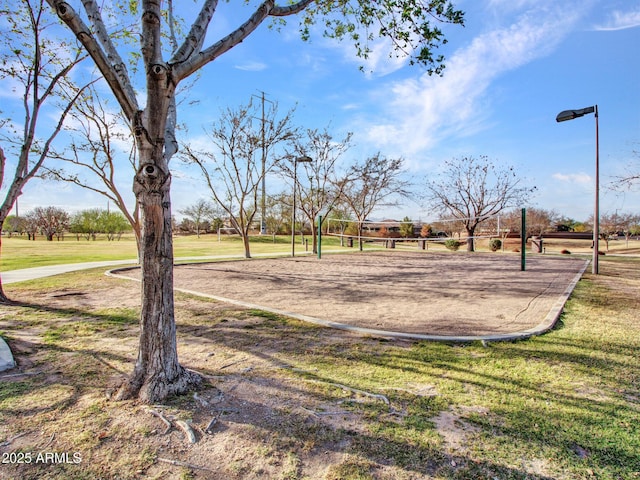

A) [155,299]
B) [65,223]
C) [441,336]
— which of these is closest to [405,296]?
[441,336]

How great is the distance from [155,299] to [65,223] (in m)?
51.6

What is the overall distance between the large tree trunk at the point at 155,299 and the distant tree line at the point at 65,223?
47.3 meters

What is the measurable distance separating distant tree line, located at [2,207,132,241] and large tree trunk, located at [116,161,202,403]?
1863 inches

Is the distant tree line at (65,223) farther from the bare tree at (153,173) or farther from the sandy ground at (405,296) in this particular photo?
the bare tree at (153,173)

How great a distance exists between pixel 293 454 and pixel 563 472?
1.38 m

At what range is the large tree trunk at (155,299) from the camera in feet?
7.88

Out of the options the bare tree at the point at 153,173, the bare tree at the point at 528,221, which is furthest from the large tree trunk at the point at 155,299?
the bare tree at the point at 528,221

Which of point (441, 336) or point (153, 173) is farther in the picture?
point (441, 336)

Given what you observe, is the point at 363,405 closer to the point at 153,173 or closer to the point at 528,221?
the point at 153,173

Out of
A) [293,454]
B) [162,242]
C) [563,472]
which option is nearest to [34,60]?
[162,242]

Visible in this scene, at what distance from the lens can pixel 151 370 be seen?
8.13 ft

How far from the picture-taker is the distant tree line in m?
41.2

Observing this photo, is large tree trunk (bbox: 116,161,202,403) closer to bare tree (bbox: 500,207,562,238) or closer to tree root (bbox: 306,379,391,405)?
tree root (bbox: 306,379,391,405)

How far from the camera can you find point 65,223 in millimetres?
42562
